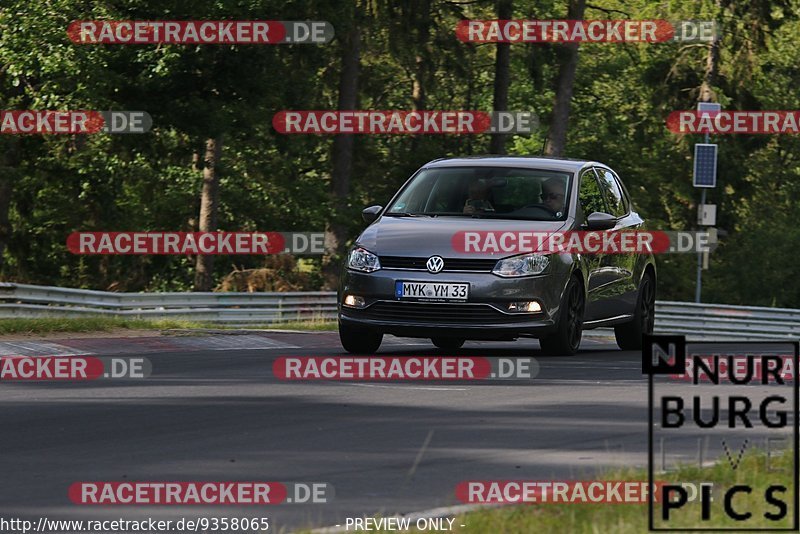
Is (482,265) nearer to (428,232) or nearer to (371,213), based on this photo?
(428,232)

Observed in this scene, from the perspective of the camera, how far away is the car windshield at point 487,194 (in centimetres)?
1623

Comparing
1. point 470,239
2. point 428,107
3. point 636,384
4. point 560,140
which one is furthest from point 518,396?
point 428,107

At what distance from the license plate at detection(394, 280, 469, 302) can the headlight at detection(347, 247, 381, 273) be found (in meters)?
0.43

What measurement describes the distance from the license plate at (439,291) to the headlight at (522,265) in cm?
34

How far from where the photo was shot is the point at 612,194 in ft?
59.5

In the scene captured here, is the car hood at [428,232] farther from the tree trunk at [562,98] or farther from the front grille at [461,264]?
the tree trunk at [562,98]

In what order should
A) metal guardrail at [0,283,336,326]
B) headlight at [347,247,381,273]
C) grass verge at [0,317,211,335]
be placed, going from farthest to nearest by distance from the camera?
metal guardrail at [0,283,336,326] → grass verge at [0,317,211,335] → headlight at [347,247,381,273]

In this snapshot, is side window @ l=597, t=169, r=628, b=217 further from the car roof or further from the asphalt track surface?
the asphalt track surface

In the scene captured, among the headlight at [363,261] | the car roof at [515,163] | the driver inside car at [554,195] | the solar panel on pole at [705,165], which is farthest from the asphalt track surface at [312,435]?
the solar panel on pole at [705,165]

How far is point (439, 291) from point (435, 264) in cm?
25

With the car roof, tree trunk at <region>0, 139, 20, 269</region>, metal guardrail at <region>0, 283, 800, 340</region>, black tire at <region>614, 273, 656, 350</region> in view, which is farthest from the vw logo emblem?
tree trunk at <region>0, 139, 20, 269</region>

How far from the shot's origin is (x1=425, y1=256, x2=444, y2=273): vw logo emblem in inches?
597

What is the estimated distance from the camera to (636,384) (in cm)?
1441

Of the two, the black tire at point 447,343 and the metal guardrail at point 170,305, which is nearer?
the black tire at point 447,343
